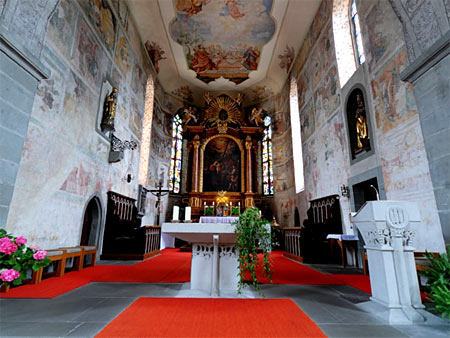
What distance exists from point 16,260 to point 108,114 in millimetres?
5829

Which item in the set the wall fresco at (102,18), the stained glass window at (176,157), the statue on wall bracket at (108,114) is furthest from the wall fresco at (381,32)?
the stained glass window at (176,157)

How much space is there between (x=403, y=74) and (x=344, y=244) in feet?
→ 15.3

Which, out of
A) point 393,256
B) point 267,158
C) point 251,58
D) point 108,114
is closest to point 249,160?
point 267,158

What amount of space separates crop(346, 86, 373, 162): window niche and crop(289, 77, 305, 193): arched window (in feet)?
14.4

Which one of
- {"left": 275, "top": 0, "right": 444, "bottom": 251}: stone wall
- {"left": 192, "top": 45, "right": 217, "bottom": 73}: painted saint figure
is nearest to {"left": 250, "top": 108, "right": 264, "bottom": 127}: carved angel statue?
{"left": 192, "top": 45, "right": 217, "bottom": 73}: painted saint figure

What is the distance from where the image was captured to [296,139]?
12156 millimetres

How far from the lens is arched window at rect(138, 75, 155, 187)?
36.4 ft

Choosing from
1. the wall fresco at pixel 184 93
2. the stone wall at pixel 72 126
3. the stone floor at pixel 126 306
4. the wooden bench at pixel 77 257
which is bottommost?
the stone floor at pixel 126 306

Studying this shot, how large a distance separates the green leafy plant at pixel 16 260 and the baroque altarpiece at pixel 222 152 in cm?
1094

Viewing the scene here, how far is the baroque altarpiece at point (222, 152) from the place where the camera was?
13.8 metres

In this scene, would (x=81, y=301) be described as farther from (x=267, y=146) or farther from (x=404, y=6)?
(x=267, y=146)

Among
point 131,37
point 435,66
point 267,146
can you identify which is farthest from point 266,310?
point 267,146

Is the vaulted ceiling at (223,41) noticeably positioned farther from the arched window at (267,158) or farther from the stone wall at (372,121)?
the arched window at (267,158)

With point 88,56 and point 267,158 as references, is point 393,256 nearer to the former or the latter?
point 88,56
